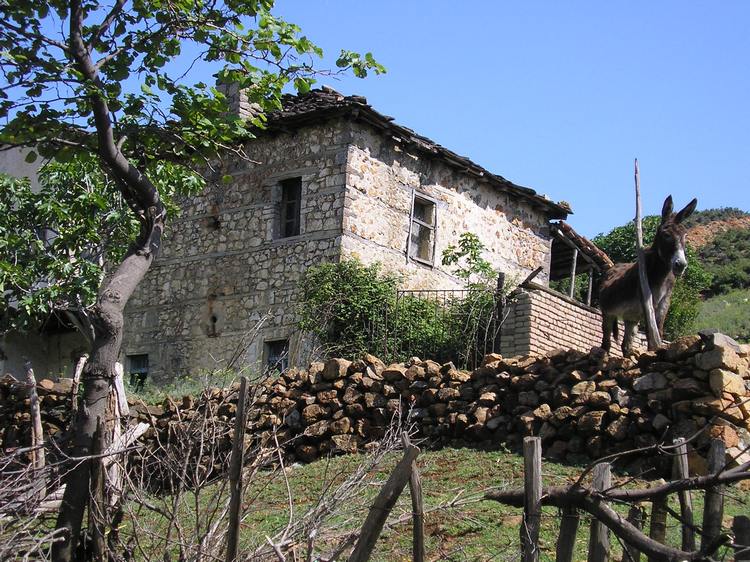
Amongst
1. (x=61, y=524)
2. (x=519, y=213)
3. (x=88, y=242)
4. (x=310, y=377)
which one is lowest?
(x=61, y=524)

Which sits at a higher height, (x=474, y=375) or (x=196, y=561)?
(x=474, y=375)

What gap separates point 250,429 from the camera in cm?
1407

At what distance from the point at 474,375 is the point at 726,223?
41119mm

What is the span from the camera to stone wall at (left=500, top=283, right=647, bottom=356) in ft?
53.2

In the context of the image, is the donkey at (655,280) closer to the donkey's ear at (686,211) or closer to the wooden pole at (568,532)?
the donkey's ear at (686,211)

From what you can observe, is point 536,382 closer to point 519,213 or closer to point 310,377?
point 310,377

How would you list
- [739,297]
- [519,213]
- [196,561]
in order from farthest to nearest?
[739,297]
[519,213]
[196,561]

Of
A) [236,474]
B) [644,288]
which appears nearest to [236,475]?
[236,474]

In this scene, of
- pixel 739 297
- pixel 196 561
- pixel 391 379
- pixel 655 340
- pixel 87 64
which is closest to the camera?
pixel 196 561

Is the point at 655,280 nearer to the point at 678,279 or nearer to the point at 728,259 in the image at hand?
the point at 678,279

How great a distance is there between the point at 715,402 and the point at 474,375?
3320 millimetres

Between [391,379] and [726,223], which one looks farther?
[726,223]

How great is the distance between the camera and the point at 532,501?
5.73 metres

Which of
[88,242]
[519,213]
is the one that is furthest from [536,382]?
[519,213]
